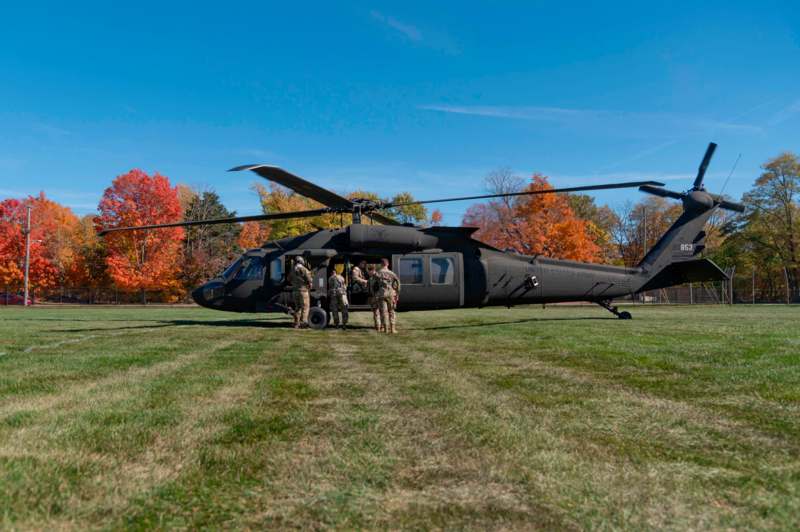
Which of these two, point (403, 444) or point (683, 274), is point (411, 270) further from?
point (403, 444)

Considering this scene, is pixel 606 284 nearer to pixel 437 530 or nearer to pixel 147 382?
pixel 147 382

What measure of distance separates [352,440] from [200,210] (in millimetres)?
65192

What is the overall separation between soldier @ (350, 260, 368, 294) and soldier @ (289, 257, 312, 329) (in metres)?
1.51

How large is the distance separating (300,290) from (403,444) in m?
11.5

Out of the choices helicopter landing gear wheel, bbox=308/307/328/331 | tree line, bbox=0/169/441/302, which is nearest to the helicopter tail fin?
helicopter landing gear wheel, bbox=308/307/328/331

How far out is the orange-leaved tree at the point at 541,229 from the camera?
42.8 metres

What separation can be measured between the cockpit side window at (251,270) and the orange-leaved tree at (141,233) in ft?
115

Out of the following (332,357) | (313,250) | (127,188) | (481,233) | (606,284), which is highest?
(127,188)

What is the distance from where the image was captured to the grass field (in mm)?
2512

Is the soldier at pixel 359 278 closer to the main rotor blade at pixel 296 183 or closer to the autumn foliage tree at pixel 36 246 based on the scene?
the main rotor blade at pixel 296 183

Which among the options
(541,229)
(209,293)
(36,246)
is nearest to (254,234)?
(36,246)

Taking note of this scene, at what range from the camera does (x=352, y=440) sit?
3658 mm

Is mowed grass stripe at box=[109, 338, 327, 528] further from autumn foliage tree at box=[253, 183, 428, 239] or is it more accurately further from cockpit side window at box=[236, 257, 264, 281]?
autumn foliage tree at box=[253, 183, 428, 239]

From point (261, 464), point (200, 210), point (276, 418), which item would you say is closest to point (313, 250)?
point (276, 418)
